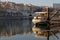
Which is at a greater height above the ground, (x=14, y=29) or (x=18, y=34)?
(x=18, y=34)

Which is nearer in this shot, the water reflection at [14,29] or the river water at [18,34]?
the river water at [18,34]

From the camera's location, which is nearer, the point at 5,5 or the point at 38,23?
the point at 38,23

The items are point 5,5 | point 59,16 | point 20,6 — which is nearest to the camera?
point 59,16

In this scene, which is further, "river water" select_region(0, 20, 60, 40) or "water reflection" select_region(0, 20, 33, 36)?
"water reflection" select_region(0, 20, 33, 36)

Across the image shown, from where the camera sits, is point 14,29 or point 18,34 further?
point 14,29

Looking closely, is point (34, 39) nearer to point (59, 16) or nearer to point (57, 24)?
point (57, 24)

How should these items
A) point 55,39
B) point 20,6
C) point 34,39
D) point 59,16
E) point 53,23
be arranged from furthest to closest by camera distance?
point 20,6, point 59,16, point 53,23, point 34,39, point 55,39

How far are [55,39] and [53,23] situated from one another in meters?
9.19

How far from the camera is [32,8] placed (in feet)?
229

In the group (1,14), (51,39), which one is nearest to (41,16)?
(51,39)

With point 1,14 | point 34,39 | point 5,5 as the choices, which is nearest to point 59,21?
point 34,39

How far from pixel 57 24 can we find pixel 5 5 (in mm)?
45380

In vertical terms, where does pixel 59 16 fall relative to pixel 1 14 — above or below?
above

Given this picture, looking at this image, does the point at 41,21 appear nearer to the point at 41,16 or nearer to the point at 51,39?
the point at 41,16
